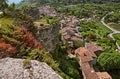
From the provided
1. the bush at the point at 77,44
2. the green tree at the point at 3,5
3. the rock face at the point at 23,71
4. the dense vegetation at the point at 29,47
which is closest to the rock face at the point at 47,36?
the dense vegetation at the point at 29,47

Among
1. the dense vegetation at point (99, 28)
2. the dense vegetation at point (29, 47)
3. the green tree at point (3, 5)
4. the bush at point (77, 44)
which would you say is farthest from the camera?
the bush at point (77, 44)

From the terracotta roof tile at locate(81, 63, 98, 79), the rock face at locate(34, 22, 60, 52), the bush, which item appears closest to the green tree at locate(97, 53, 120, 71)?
the terracotta roof tile at locate(81, 63, 98, 79)

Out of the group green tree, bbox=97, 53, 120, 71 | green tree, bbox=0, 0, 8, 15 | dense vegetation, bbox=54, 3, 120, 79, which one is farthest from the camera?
dense vegetation, bbox=54, 3, 120, 79

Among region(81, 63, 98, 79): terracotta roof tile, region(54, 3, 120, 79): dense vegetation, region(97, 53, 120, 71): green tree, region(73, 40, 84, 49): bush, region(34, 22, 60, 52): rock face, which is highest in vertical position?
region(34, 22, 60, 52): rock face

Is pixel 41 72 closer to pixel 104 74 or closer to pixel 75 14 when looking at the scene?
pixel 104 74

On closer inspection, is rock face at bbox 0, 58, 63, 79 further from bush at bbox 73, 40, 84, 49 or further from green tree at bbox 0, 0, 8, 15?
bush at bbox 73, 40, 84, 49

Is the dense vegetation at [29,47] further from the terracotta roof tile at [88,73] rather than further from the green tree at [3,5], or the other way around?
the terracotta roof tile at [88,73]

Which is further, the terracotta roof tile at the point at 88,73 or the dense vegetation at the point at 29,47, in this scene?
the terracotta roof tile at the point at 88,73

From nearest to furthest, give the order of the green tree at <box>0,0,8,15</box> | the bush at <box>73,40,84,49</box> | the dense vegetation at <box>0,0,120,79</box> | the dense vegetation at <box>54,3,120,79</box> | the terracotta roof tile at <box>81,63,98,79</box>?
the dense vegetation at <box>0,0,120,79</box>
the green tree at <box>0,0,8,15</box>
the terracotta roof tile at <box>81,63,98,79</box>
the dense vegetation at <box>54,3,120,79</box>
the bush at <box>73,40,84,49</box>

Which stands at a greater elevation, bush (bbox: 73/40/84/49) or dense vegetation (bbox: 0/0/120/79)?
dense vegetation (bbox: 0/0/120/79)
